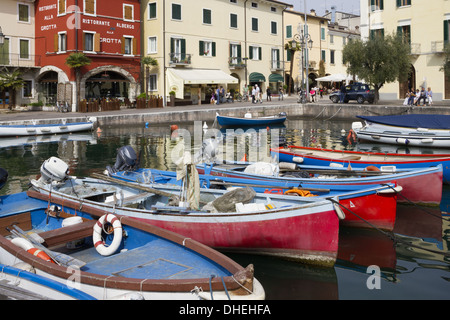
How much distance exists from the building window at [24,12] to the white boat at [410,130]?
93.9ft

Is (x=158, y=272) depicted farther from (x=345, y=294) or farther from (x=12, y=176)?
(x=12, y=176)

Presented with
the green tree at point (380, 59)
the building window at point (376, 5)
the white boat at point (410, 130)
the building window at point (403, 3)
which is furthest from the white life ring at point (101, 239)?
the building window at point (376, 5)

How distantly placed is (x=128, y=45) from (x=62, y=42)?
5527 mm

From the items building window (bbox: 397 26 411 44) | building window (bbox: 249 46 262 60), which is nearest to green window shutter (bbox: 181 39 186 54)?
building window (bbox: 249 46 262 60)

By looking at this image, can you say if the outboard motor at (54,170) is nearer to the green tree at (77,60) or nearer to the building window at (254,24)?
the green tree at (77,60)

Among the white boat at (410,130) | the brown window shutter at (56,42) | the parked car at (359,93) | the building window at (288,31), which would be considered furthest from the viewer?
the building window at (288,31)

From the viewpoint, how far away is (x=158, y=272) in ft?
22.9

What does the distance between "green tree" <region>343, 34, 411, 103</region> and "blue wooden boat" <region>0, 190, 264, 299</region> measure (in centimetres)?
3439

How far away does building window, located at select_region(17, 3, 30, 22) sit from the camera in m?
40.1

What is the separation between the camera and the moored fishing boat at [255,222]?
859 cm

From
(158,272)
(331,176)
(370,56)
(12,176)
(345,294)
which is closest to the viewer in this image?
(158,272)

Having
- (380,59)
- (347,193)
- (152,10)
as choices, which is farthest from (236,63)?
(347,193)

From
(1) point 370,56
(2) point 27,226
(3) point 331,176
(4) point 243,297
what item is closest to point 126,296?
(4) point 243,297
